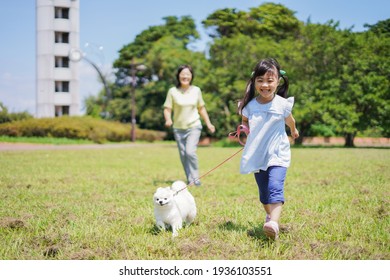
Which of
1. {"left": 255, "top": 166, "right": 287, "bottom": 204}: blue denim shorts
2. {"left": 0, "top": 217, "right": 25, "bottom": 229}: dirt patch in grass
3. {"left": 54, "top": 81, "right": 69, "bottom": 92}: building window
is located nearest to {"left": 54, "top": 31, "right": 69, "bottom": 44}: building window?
{"left": 54, "top": 81, "right": 69, "bottom": 92}: building window

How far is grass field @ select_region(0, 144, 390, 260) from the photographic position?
2.53 metres

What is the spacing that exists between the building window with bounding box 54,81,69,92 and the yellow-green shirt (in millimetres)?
1794

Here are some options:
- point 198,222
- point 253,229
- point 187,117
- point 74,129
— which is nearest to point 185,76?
point 187,117

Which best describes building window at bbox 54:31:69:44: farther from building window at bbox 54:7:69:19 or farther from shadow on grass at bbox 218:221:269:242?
shadow on grass at bbox 218:221:269:242

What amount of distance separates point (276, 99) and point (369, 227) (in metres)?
1.06

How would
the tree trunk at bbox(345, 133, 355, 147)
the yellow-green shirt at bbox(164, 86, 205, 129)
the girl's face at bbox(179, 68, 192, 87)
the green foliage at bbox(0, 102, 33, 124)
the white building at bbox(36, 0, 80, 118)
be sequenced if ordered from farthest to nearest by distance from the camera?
the tree trunk at bbox(345, 133, 355, 147)
the green foliage at bbox(0, 102, 33, 124)
the white building at bbox(36, 0, 80, 118)
the yellow-green shirt at bbox(164, 86, 205, 129)
the girl's face at bbox(179, 68, 192, 87)

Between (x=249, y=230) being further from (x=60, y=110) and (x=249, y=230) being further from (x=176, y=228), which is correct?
(x=60, y=110)

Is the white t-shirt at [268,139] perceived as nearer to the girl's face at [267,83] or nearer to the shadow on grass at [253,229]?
the girl's face at [267,83]

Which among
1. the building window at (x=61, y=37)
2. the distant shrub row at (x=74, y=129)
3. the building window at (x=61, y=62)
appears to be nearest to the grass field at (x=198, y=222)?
the building window at (x=61, y=62)

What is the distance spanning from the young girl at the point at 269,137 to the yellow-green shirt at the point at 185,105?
2624mm

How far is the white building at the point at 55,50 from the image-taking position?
19.2ft

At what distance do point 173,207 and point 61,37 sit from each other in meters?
4.16

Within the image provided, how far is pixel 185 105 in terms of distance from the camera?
5.57 metres
